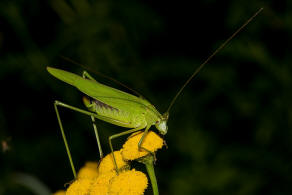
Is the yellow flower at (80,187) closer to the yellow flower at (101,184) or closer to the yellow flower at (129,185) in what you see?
the yellow flower at (101,184)

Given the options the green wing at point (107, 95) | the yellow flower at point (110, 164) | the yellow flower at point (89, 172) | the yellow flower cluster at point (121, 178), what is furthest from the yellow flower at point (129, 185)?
the green wing at point (107, 95)

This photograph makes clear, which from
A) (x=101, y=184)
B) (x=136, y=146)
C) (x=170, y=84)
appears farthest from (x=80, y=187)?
(x=170, y=84)

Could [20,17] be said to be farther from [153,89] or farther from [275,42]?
[275,42]

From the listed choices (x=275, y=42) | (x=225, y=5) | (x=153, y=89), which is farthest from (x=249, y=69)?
(x=153, y=89)

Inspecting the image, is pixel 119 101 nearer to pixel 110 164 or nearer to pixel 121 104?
pixel 121 104

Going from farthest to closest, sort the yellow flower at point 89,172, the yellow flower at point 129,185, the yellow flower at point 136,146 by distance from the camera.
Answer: the yellow flower at point 89,172 → the yellow flower at point 136,146 → the yellow flower at point 129,185

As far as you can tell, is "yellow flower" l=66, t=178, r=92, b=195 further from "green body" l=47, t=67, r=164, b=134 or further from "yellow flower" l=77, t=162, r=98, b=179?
"green body" l=47, t=67, r=164, b=134

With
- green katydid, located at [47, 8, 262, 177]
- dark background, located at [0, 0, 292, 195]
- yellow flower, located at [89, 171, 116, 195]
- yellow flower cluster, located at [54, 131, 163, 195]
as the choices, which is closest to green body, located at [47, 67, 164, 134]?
green katydid, located at [47, 8, 262, 177]
